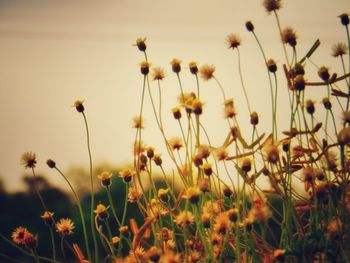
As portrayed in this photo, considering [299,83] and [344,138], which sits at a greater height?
[299,83]

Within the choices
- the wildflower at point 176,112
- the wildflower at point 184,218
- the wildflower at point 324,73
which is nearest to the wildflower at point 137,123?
the wildflower at point 176,112

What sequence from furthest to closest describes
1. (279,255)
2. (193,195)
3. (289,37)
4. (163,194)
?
1. (163,194)
2. (289,37)
3. (193,195)
4. (279,255)

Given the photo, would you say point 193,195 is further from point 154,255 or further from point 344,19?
point 344,19

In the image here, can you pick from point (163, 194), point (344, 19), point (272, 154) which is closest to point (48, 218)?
point (163, 194)

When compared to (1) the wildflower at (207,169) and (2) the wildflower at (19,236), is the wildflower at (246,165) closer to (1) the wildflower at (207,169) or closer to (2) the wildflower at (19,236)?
(1) the wildflower at (207,169)

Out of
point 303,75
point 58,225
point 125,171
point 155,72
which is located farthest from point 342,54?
point 58,225

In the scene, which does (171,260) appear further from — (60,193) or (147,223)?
(60,193)

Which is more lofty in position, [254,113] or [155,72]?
[155,72]
